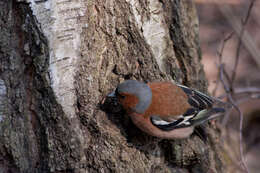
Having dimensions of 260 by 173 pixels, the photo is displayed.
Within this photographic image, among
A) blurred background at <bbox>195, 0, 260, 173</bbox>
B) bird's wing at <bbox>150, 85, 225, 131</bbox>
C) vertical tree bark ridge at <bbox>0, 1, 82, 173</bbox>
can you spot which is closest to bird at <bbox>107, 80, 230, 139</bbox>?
bird's wing at <bbox>150, 85, 225, 131</bbox>

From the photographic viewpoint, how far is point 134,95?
11.3 feet

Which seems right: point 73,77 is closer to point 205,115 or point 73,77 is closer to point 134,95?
point 134,95

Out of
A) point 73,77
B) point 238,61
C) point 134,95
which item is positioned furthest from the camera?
point 238,61

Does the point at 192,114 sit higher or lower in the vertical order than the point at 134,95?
lower

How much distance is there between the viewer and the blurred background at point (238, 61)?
6543 mm

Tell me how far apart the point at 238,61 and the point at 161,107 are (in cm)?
639

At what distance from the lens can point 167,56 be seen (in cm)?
372

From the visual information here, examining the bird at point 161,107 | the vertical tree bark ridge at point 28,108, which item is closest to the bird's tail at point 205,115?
the bird at point 161,107

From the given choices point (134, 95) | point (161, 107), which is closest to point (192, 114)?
point (161, 107)

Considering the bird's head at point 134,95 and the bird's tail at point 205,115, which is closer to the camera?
the bird's head at point 134,95

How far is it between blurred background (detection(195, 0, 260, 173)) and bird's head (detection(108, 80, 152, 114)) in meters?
2.24

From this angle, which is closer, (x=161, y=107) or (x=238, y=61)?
(x=161, y=107)

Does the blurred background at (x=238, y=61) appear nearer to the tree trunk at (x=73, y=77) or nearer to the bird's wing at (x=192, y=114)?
the bird's wing at (x=192, y=114)

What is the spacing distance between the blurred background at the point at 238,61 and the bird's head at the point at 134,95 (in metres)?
2.24
